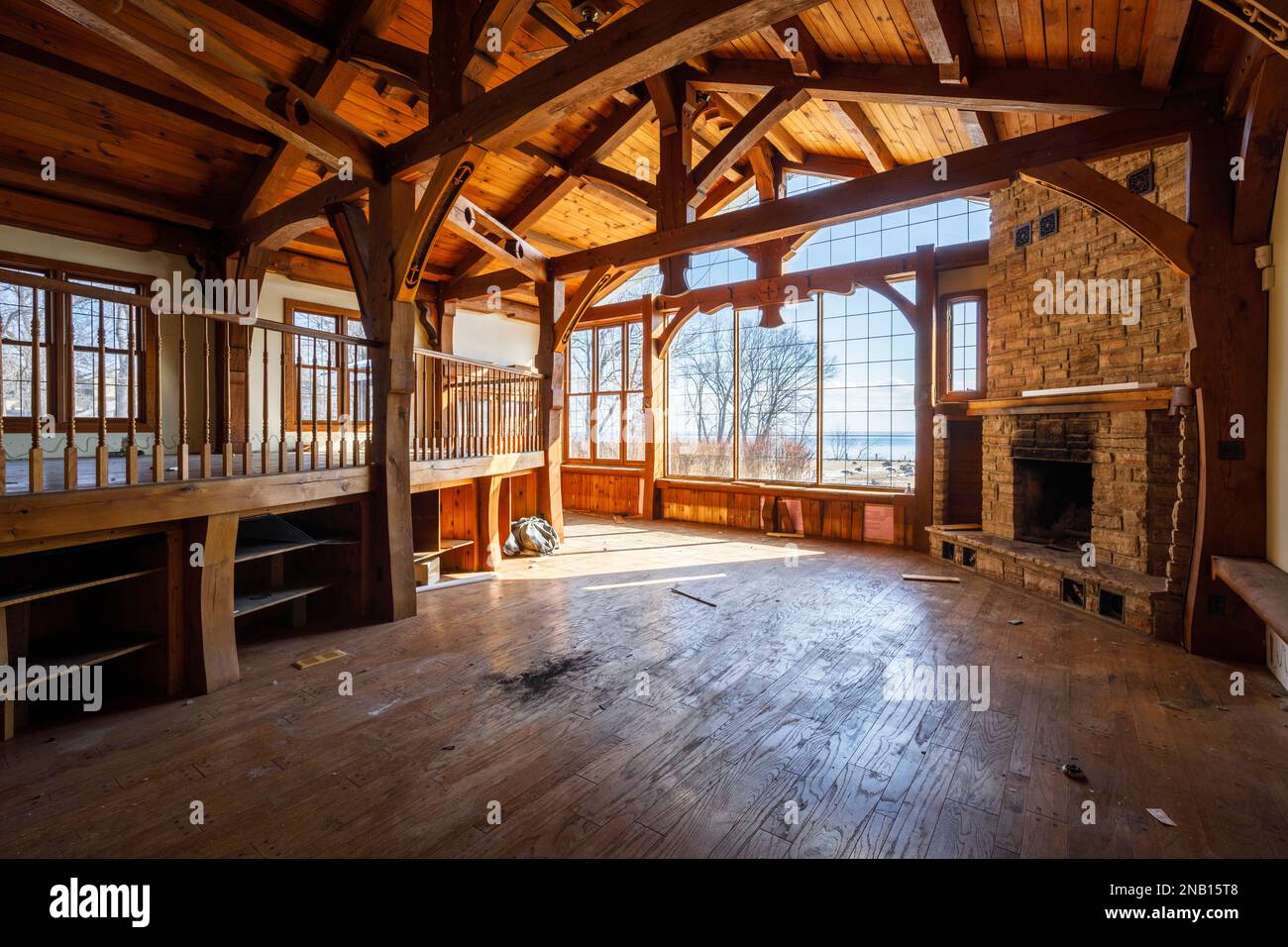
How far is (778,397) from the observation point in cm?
891

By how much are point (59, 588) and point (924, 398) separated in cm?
763

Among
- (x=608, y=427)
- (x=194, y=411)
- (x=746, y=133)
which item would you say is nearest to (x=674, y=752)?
(x=746, y=133)

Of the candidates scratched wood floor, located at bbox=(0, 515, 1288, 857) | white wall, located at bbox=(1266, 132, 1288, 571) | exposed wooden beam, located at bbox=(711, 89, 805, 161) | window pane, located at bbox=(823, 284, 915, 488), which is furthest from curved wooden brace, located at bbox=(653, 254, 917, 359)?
scratched wood floor, located at bbox=(0, 515, 1288, 857)

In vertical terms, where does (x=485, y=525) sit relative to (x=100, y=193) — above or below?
below

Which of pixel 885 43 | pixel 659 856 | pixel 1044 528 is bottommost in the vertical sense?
pixel 659 856

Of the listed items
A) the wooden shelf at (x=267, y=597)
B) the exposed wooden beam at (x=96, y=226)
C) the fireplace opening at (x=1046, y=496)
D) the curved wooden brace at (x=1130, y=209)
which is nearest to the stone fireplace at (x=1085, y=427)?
the fireplace opening at (x=1046, y=496)

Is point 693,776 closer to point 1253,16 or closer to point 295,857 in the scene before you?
point 295,857

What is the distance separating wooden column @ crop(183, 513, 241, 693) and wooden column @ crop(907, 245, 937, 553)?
268 inches

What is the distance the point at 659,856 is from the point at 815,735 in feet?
3.61

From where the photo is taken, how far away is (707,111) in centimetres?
635

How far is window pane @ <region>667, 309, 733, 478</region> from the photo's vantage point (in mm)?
9188

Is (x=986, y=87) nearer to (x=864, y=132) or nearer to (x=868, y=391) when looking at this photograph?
(x=864, y=132)

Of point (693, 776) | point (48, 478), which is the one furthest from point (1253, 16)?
point (48, 478)

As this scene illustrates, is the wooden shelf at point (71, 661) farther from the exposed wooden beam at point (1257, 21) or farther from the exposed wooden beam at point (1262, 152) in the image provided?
the exposed wooden beam at point (1262, 152)
